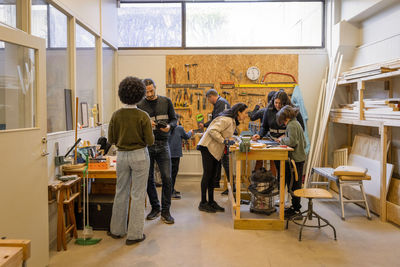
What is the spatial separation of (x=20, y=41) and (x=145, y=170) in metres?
1.48

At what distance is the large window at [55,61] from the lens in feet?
10.6

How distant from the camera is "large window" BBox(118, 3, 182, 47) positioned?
613 cm

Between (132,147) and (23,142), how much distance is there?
935mm

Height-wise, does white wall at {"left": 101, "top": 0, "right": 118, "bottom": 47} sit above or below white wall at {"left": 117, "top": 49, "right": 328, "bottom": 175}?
above

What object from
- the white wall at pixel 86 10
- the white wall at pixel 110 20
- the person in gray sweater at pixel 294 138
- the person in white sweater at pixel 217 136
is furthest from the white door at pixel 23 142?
the white wall at pixel 110 20

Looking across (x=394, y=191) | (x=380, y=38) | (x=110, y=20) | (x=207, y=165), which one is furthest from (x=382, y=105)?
(x=110, y=20)

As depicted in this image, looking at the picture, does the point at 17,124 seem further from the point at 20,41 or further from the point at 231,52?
the point at 231,52

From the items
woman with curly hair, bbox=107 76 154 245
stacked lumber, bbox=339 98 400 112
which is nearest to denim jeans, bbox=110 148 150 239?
woman with curly hair, bbox=107 76 154 245

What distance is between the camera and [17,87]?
2.55m

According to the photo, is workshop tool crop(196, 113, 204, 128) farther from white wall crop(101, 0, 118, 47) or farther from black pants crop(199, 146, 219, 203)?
black pants crop(199, 146, 219, 203)

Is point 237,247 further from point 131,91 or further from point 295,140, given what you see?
point 131,91

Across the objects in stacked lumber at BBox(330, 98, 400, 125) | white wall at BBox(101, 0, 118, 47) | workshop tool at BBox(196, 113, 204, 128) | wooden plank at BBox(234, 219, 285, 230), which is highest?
white wall at BBox(101, 0, 118, 47)

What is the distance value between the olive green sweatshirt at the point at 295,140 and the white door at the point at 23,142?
8.20ft

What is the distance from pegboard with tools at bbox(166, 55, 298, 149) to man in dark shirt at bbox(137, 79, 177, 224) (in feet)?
7.13
